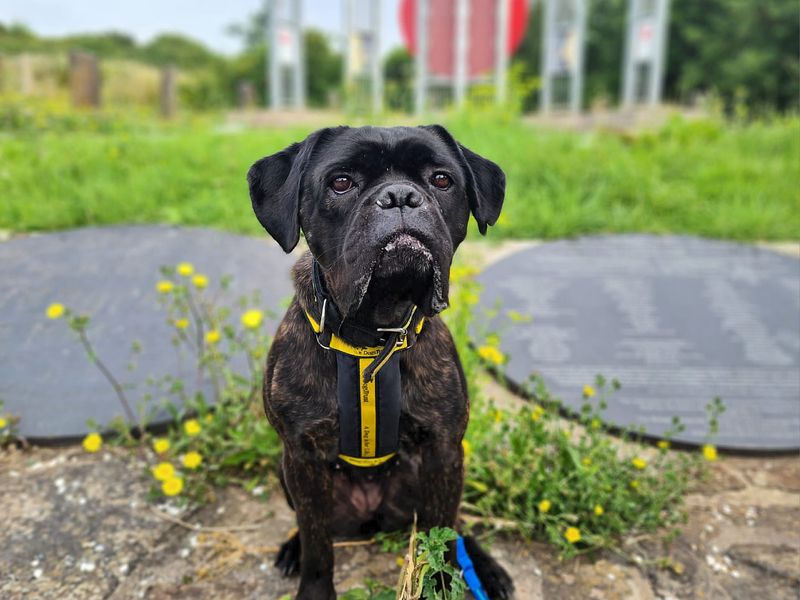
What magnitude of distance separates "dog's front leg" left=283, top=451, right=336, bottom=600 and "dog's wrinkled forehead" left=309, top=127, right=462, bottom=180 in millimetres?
862

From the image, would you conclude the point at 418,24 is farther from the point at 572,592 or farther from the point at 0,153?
the point at 572,592

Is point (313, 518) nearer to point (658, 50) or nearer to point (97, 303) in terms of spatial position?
point (97, 303)

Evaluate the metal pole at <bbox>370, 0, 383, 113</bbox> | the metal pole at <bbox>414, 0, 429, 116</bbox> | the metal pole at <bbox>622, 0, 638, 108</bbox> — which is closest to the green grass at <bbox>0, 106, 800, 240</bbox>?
the metal pole at <bbox>622, 0, 638, 108</bbox>

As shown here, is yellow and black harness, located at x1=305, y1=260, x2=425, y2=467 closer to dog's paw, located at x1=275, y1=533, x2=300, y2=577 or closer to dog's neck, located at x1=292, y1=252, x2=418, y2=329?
dog's neck, located at x1=292, y1=252, x2=418, y2=329

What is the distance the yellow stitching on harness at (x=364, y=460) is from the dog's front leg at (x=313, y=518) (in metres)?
0.07

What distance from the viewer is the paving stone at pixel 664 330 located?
3080mm

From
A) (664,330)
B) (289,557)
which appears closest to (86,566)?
(289,557)

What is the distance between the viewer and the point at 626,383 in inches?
128

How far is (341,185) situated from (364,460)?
0.83 meters

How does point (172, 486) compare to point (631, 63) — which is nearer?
point (172, 486)

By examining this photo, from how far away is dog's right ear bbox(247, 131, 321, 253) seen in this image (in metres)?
1.85

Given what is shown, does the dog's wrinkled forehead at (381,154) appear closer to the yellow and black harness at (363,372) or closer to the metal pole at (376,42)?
the yellow and black harness at (363,372)

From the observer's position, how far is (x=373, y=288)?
1688mm

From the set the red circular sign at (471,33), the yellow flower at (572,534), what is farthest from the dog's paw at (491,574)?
the red circular sign at (471,33)
